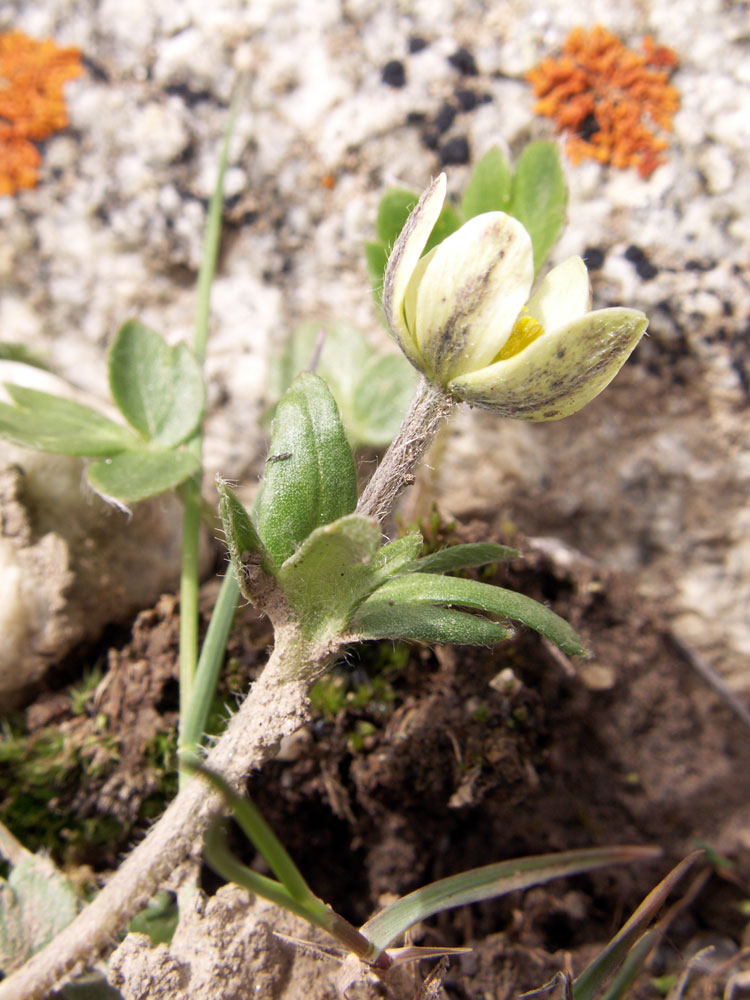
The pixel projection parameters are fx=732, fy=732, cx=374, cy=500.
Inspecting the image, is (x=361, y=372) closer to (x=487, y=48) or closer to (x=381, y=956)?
(x=487, y=48)

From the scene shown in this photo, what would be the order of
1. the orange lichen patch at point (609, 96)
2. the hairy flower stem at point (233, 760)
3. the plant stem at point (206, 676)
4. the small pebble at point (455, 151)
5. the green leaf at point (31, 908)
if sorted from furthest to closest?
the small pebble at point (455, 151)
the orange lichen patch at point (609, 96)
the plant stem at point (206, 676)
the green leaf at point (31, 908)
the hairy flower stem at point (233, 760)

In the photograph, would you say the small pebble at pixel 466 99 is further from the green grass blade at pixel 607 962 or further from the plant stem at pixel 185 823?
the green grass blade at pixel 607 962

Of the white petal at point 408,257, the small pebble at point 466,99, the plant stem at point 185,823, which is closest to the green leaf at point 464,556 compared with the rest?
the plant stem at point 185,823

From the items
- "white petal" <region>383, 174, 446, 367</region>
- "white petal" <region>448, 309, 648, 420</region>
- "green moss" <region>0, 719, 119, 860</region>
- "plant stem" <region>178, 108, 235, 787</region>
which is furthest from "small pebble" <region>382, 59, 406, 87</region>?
"green moss" <region>0, 719, 119, 860</region>

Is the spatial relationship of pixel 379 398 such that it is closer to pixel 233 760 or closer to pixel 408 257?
pixel 408 257

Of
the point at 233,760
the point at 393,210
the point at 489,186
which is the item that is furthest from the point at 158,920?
the point at 489,186

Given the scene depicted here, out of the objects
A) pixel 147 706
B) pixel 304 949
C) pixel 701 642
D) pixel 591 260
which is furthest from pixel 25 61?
pixel 701 642

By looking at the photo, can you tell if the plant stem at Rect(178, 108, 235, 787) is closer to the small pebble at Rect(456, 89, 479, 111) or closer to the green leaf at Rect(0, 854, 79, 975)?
the green leaf at Rect(0, 854, 79, 975)
